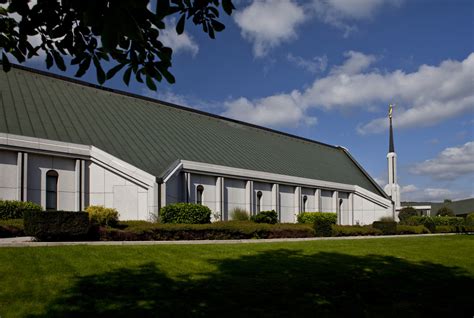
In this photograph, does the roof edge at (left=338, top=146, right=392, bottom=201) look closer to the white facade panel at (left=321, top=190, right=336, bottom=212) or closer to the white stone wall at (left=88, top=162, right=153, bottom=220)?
the white facade panel at (left=321, top=190, right=336, bottom=212)

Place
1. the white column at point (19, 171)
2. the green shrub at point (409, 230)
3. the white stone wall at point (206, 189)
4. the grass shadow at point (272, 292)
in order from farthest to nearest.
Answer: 1. the green shrub at point (409, 230)
2. the white stone wall at point (206, 189)
3. the white column at point (19, 171)
4. the grass shadow at point (272, 292)

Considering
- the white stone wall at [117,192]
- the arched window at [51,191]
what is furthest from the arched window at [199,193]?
the arched window at [51,191]

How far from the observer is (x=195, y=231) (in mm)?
20969

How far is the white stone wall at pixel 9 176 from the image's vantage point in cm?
2151

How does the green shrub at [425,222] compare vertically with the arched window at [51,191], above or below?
below

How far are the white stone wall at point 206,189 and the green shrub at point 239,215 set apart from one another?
4.79ft

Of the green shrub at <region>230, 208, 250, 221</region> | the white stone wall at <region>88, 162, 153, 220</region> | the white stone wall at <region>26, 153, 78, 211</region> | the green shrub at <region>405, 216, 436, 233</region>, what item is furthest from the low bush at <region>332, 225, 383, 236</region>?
the white stone wall at <region>26, 153, 78, 211</region>

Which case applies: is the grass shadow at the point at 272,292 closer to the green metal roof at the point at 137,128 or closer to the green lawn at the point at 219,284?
the green lawn at the point at 219,284

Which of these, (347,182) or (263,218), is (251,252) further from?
(347,182)

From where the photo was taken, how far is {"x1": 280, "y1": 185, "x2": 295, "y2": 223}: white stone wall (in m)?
35.7

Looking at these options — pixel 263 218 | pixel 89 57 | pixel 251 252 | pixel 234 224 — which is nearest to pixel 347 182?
pixel 263 218

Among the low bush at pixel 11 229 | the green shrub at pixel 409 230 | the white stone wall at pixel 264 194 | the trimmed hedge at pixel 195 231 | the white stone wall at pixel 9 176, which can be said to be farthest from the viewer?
the green shrub at pixel 409 230

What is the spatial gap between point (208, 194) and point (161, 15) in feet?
83.8

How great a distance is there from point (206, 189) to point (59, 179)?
923 cm
